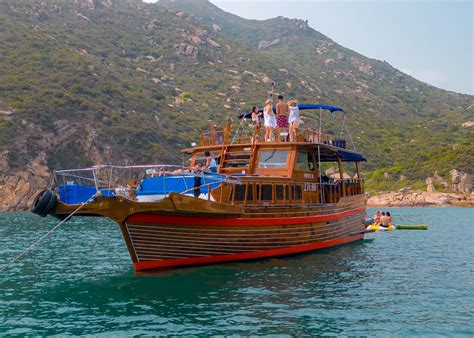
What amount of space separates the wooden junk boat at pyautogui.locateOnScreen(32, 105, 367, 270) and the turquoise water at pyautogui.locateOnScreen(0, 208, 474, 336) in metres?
0.70

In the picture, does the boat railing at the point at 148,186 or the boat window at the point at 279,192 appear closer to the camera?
the boat railing at the point at 148,186

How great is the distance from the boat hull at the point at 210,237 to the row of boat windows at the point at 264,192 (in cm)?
73

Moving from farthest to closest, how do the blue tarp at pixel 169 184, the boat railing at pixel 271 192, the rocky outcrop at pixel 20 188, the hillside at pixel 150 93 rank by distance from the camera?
the hillside at pixel 150 93 < the rocky outcrop at pixel 20 188 < the boat railing at pixel 271 192 < the blue tarp at pixel 169 184

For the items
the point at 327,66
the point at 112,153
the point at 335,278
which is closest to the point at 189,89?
the point at 112,153

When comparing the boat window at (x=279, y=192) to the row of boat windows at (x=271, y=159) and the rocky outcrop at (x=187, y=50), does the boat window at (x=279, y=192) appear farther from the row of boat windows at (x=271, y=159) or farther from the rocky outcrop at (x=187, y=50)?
the rocky outcrop at (x=187, y=50)

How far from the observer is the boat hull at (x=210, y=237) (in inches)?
579

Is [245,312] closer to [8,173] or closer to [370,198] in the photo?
[8,173]

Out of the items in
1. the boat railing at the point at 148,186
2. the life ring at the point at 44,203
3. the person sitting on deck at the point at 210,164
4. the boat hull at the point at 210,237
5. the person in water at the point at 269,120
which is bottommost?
the boat hull at the point at 210,237

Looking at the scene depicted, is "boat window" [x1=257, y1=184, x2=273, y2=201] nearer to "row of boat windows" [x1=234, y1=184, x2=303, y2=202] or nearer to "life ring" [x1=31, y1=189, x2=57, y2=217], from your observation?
"row of boat windows" [x1=234, y1=184, x2=303, y2=202]

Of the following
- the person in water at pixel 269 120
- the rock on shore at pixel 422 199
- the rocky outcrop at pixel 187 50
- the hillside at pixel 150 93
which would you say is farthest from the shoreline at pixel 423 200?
the rocky outcrop at pixel 187 50

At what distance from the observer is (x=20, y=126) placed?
6231 cm

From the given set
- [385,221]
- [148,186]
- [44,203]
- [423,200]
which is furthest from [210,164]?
[423,200]

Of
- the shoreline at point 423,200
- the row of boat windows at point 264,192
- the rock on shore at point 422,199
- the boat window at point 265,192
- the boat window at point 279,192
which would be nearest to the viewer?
the row of boat windows at point 264,192

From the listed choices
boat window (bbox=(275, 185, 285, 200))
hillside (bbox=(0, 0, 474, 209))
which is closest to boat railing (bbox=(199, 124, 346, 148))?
boat window (bbox=(275, 185, 285, 200))
